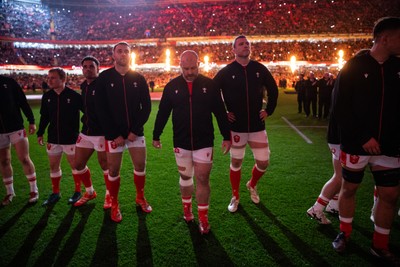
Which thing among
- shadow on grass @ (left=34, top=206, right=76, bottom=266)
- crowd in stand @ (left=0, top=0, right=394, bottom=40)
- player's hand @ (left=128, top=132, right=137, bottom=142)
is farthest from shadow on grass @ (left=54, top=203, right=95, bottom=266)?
crowd in stand @ (left=0, top=0, right=394, bottom=40)

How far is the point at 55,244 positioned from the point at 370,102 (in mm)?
3963

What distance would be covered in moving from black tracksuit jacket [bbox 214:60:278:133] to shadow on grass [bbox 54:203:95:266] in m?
2.57

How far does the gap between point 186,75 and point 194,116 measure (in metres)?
0.52

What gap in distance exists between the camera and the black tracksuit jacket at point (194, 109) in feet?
11.6

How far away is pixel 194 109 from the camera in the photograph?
354 centimetres

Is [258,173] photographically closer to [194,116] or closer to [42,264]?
[194,116]

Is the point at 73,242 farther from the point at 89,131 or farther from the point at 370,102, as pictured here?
the point at 370,102

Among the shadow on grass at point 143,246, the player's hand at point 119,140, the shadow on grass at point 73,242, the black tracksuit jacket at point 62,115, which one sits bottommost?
the shadow on grass at point 143,246

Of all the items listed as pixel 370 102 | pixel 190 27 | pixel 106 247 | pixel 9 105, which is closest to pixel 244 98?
pixel 370 102

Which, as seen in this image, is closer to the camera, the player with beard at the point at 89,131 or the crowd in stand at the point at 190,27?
the player with beard at the point at 89,131

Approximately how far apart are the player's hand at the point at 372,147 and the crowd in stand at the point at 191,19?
43.5 m

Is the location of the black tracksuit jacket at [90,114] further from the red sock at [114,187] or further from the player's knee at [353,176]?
the player's knee at [353,176]

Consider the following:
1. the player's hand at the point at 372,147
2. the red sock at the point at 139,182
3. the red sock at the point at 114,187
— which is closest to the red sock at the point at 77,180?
the red sock at the point at 114,187

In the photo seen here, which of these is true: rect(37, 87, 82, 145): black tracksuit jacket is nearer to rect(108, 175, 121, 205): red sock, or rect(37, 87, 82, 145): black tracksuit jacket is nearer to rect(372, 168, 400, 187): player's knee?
rect(108, 175, 121, 205): red sock
